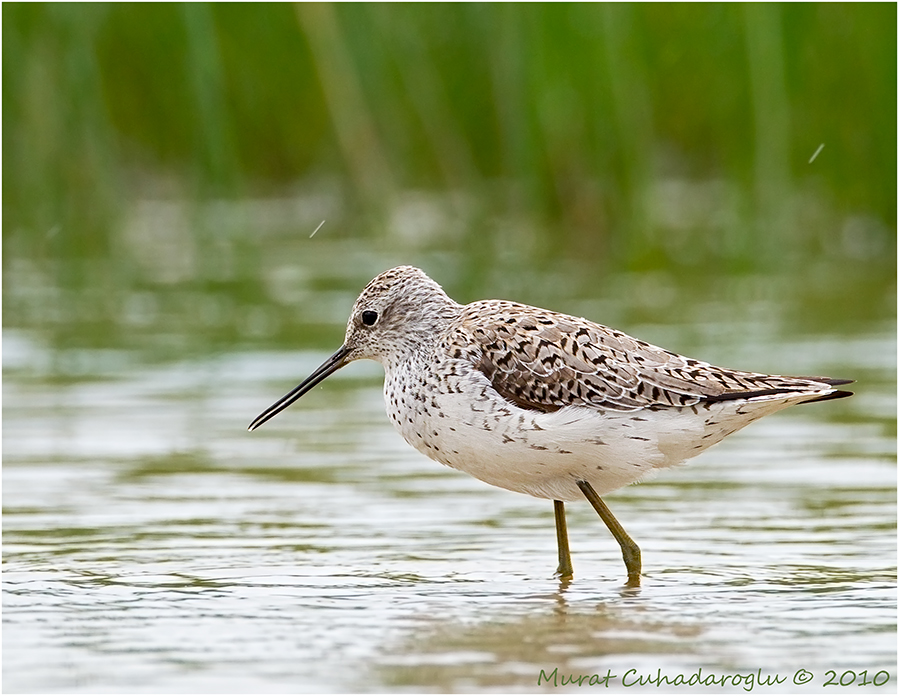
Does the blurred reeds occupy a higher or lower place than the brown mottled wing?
higher

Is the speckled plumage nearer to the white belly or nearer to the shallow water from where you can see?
the white belly

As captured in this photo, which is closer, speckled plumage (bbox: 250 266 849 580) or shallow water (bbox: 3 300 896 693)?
shallow water (bbox: 3 300 896 693)

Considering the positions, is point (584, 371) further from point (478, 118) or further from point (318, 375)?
point (478, 118)

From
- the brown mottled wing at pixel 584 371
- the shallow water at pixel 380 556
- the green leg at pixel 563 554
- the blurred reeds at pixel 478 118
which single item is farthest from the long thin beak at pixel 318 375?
the blurred reeds at pixel 478 118

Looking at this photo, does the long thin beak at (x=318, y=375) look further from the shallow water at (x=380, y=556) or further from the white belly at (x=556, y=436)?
the white belly at (x=556, y=436)

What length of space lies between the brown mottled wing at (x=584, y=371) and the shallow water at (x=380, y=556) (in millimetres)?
700

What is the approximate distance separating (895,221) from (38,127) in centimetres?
781

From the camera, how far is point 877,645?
5.44m

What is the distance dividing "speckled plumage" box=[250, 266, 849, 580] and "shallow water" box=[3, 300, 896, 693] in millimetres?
460

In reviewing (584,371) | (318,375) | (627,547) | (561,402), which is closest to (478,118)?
(318,375)

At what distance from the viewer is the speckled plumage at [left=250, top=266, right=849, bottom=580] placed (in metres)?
6.45

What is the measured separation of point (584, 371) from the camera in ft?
21.8

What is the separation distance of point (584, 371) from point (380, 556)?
3.79 feet

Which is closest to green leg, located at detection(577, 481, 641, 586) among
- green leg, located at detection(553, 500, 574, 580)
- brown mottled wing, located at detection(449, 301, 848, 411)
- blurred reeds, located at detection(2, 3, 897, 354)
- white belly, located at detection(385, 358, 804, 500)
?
white belly, located at detection(385, 358, 804, 500)
